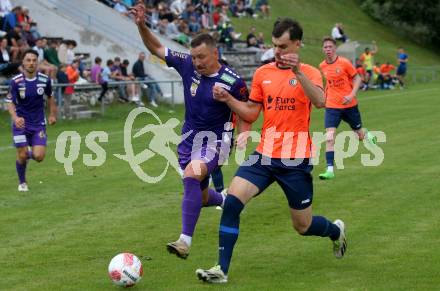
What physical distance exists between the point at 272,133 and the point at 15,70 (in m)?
19.7

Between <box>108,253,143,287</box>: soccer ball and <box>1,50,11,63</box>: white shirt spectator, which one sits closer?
<box>108,253,143,287</box>: soccer ball

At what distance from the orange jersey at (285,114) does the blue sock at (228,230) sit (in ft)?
1.89

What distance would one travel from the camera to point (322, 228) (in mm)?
8742

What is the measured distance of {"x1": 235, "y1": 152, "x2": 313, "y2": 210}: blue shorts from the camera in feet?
27.1

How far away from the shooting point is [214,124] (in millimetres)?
9617

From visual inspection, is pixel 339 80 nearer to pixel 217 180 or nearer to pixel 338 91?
pixel 338 91

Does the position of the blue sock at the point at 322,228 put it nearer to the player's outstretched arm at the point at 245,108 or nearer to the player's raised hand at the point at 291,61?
the player's outstretched arm at the point at 245,108

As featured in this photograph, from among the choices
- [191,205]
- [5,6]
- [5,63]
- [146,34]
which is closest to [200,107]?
[146,34]

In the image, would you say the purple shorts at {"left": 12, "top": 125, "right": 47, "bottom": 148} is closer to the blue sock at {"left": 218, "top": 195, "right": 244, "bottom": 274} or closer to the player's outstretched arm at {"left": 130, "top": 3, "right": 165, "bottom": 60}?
the player's outstretched arm at {"left": 130, "top": 3, "right": 165, "bottom": 60}

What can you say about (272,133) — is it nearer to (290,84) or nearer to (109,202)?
(290,84)

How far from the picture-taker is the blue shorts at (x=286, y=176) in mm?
8258

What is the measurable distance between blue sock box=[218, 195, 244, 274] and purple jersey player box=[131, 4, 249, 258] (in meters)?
0.84

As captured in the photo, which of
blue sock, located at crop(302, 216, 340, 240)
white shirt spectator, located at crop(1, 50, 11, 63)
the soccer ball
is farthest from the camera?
white shirt spectator, located at crop(1, 50, 11, 63)

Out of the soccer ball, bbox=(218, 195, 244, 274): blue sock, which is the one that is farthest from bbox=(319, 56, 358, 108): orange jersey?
the soccer ball
